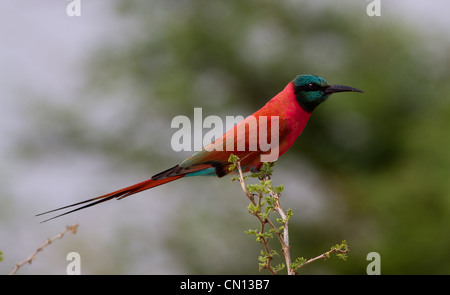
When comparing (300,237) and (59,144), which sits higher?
(59,144)

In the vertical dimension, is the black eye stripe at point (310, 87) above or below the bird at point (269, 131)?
above

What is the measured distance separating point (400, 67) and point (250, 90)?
2.04 metres

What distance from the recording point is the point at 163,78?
757 centimetres

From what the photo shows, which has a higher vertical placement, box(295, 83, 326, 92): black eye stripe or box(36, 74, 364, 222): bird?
box(295, 83, 326, 92): black eye stripe

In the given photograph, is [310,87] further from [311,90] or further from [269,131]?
[269,131]

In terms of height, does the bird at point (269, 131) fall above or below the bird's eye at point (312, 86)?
below

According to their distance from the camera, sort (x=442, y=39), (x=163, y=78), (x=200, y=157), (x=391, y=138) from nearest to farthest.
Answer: (x=200, y=157) < (x=442, y=39) < (x=163, y=78) < (x=391, y=138)

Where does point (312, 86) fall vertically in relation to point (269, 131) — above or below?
above

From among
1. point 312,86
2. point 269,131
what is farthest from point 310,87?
point 269,131
